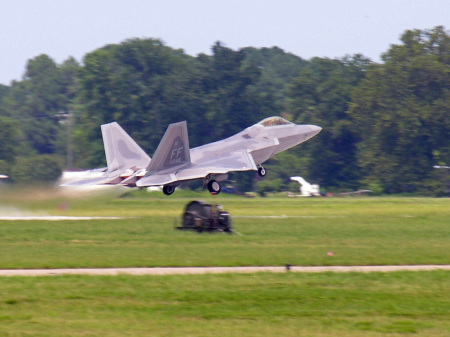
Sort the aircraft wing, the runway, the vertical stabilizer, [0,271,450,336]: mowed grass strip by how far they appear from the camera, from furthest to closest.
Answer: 1. the vertical stabilizer
2. the aircraft wing
3. the runway
4. [0,271,450,336]: mowed grass strip

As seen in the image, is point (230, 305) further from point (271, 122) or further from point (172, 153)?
point (271, 122)

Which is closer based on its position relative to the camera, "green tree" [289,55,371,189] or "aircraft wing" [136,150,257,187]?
"aircraft wing" [136,150,257,187]

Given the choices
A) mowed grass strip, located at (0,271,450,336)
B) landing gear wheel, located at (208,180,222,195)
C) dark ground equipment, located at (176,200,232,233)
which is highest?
landing gear wheel, located at (208,180,222,195)

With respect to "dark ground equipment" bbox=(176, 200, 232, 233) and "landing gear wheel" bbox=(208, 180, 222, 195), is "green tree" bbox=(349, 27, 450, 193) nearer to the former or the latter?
"landing gear wheel" bbox=(208, 180, 222, 195)

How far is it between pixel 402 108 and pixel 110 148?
146ft

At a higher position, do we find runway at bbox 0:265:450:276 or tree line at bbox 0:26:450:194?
tree line at bbox 0:26:450:194

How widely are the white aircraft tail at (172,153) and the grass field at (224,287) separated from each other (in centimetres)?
895

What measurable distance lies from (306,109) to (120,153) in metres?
48.9

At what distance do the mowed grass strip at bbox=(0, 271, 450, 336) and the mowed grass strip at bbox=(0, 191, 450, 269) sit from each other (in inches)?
117

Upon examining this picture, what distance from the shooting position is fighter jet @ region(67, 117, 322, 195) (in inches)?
1606

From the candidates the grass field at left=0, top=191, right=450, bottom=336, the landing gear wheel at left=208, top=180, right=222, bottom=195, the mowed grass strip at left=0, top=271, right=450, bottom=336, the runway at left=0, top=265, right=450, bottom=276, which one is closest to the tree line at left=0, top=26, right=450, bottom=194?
the landing gear wheel at left=208, top=180, right=222, bottom=195

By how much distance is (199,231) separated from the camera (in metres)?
29.3

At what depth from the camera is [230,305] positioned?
48.9 ft

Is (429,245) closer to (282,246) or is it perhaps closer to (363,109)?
(282,246)
